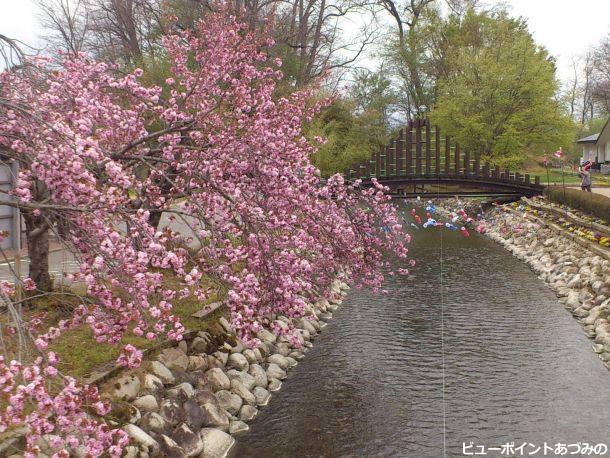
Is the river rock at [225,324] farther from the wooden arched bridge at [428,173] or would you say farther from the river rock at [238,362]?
the wooden arched bridge at [428,173]

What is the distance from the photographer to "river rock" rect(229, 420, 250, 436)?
370 inches

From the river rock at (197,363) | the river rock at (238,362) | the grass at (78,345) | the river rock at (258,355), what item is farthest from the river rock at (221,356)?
the river rock at (258,355)

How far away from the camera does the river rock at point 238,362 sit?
11.2 meters

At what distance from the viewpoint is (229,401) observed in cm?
1000

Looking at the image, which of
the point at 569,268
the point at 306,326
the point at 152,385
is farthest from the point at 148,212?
the point at 569,268

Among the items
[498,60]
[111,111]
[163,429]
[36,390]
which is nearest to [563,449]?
[163,429]

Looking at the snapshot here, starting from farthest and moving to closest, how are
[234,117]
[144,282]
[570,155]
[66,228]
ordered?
1. [570,155]
2. [234,117]
3. [66,228]
4. [144,282]

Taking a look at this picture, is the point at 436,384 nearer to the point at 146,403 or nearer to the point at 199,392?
the point at 199,392

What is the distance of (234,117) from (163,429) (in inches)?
233

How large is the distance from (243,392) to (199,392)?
907 millimetres

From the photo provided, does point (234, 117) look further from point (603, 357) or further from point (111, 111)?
point (603, 357)

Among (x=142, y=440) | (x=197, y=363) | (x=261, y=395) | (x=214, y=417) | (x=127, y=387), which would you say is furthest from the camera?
(x=261, y=395)

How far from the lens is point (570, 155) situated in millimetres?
67188

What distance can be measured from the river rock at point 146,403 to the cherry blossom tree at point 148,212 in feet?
3.88
